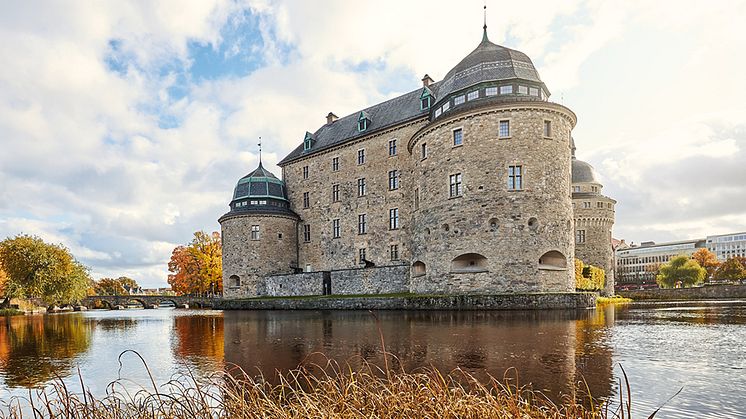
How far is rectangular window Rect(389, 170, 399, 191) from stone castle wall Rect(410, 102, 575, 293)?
8799 mm

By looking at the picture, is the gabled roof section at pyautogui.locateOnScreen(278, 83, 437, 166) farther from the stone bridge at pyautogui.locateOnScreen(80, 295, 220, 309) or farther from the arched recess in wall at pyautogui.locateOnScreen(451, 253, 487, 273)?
the stone bridge at pyautogui.locateOnScreen(80, 295, 220, 309)

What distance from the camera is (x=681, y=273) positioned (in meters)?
68.4

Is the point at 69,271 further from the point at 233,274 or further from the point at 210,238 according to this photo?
the point at 210,238

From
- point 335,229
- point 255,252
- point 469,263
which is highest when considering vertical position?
point 335,229

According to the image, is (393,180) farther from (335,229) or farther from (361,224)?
(335,229)

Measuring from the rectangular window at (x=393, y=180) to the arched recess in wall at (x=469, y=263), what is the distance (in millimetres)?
10550

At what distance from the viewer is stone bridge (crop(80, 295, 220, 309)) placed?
52312 millimetres

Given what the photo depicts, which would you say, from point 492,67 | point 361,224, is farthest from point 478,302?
point 361,224

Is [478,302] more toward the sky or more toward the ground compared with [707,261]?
more toward the sky

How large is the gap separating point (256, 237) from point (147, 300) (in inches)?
1276

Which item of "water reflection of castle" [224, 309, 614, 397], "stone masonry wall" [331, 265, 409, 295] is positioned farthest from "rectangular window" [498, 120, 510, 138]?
"water reflection of castle" [224, 309, 614, 397]

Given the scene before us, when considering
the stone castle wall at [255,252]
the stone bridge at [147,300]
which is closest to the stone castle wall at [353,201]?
the stone castle wall at [255,252]

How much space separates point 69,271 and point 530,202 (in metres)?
34.6

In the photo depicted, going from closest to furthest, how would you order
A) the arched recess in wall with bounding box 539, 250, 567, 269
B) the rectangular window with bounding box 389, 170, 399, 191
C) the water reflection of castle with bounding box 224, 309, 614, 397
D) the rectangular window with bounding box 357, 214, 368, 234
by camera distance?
1. the water reflection of castle with bounding box 224, 309, 614, 397
2. the arched recess in wall with bounding box 539, 250, 567, 269
3. the rectangular window with bounding box 389, 170, 399, 191
4. the rectangular window with bounding box 357, 214, 368, 234
